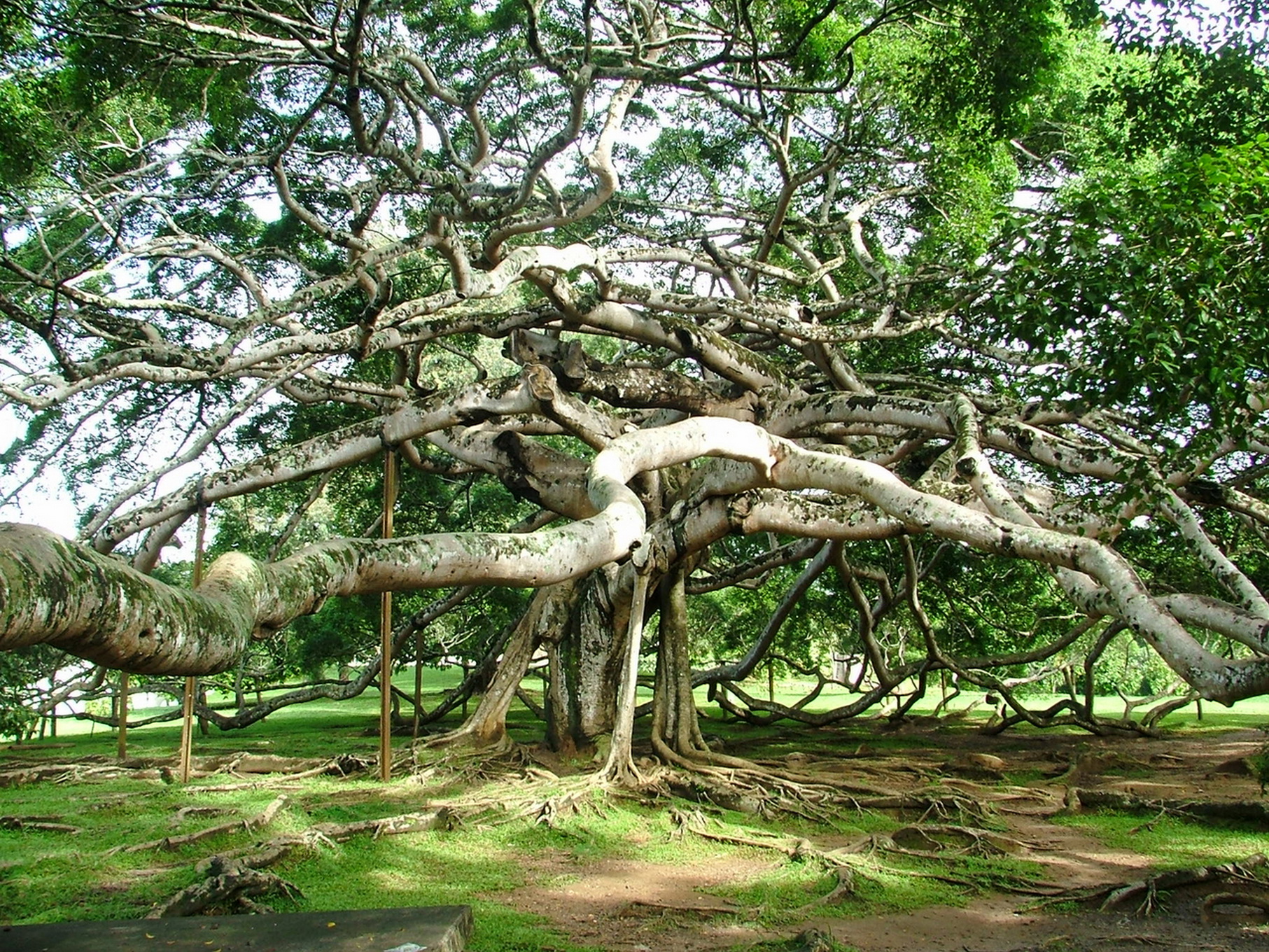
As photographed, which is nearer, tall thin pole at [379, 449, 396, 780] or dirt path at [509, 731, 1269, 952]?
dirt path at [509, 731, 1269, 952]

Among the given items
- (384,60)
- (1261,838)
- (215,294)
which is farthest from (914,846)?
(215,294)

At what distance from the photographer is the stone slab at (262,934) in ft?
11.1

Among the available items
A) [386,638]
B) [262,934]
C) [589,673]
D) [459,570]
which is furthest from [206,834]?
[589,673]

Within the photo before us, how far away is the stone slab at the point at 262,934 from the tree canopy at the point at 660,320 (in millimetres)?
1159

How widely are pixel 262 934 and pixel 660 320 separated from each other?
5.27m

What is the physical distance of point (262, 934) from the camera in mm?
3590

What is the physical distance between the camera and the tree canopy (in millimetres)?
4312

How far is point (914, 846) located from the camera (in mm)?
6180

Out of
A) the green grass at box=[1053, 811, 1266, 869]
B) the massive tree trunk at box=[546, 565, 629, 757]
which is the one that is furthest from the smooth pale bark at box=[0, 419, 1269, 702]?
the massive tree trunk at box=[546, 565, 629, 757]

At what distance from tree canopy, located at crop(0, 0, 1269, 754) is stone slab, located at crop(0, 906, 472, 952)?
1159 millimetres

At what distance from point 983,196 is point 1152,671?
15.5 m

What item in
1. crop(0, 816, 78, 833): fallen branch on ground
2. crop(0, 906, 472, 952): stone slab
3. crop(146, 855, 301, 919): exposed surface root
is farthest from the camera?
crop(0, 816, 78, 833): fallen branch on ground

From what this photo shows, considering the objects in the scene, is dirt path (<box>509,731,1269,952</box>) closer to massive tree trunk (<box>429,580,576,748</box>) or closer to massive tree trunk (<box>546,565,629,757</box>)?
massive tree trunk (<box>546,565,629,757</box>)

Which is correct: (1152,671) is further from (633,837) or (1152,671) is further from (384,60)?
(384,60)
